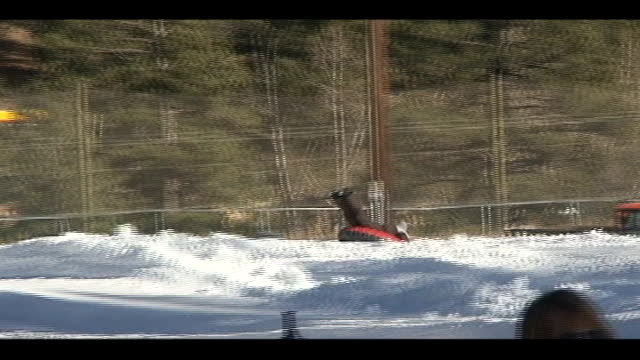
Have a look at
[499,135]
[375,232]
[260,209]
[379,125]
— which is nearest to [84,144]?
[260,209]

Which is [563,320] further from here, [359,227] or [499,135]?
[499,135]

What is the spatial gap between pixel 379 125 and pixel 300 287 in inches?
225

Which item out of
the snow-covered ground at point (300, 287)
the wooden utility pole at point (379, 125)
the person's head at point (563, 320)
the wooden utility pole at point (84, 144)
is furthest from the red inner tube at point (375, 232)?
the person's head at point (563, 320)

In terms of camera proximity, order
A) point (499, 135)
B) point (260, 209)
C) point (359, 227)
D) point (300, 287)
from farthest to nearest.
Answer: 1. point (499, 135)
2. point (260, 209)
3. point (359, 227)
4. point (300, 287)

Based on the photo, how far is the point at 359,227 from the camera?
7430mm

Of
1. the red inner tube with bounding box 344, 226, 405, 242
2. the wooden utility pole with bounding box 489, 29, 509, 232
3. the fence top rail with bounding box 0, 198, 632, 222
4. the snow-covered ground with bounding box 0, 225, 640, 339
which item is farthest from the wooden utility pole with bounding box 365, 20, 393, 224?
the snow-covered ground with bounding box 0, 225, 640, 339

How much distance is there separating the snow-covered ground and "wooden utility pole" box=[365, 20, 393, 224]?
3360mm

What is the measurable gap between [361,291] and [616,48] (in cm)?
595

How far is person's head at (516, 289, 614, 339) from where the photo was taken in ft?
6.28

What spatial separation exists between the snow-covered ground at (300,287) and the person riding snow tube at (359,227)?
1119mm

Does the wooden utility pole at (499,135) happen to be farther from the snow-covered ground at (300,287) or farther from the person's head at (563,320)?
the person's head at (563,320)

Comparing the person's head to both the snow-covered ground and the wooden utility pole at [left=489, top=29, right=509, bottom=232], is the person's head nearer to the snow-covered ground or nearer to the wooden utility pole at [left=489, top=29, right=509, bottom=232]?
the snow-covered ground

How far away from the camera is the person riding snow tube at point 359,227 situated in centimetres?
705
